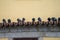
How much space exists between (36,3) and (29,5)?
0.09 m

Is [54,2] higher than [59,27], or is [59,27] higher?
[54,2]

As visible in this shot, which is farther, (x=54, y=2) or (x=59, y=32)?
→ (x=54, y=2)

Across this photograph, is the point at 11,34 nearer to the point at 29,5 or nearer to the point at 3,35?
the point at 3,35

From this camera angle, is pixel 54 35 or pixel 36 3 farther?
pixel 36 3

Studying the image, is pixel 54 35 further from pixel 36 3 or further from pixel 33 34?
pixel 36 3

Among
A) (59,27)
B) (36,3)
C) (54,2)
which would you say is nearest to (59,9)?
(54,2)

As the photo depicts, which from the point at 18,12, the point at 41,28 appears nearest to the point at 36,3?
the point at 18,12

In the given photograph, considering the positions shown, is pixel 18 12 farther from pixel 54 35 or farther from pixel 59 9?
pixel 54 35

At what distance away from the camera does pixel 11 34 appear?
1592 mm

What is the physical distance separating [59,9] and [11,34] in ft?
2.98

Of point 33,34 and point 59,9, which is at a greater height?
point 59,9

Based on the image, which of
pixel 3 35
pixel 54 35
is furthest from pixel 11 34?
pixel 54 35

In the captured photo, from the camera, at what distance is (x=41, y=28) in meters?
1.58

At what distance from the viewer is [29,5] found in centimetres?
232
